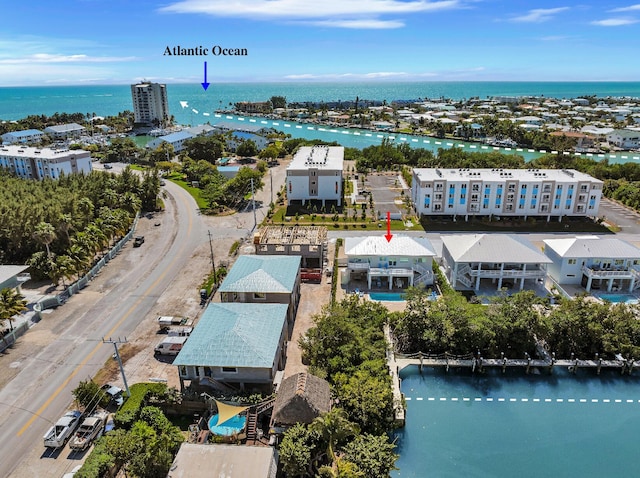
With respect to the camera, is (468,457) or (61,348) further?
(61,348)

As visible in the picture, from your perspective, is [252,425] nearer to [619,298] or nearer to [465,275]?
[465,275]

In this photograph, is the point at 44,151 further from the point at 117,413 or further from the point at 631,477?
the point at 631,477

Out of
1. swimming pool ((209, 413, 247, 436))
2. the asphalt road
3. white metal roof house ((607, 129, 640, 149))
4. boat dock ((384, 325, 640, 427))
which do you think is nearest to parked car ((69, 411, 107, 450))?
the asphalt road

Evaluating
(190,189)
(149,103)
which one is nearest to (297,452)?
(190,189)

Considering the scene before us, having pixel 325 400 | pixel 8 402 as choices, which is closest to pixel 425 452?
pixel 325 400

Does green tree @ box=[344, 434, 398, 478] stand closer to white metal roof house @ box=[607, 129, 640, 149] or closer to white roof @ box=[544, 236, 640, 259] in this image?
white roof @ box=[544, 236, 640, 259]

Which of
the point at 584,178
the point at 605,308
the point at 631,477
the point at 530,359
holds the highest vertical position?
the point at 584,178

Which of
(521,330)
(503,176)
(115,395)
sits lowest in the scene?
(115,395)
